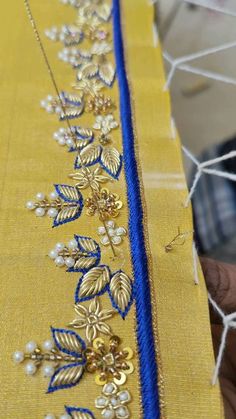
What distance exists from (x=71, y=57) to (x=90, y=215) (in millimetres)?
299

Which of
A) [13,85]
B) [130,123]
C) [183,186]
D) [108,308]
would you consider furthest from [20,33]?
[108,308]

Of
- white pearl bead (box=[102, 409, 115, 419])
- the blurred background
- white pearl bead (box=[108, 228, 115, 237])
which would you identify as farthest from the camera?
the blurred background

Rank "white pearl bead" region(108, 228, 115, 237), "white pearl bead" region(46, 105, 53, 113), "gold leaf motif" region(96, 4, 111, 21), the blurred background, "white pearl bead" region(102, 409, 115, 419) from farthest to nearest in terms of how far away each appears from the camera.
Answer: the blurred background → "gold leaf motif" region(96, 4, 111, 21) → "white pearl bead" region(46, 105, 53, 113) → "white pearl bead" region(108, 228, 115, 237) → "white pearl bead" region(102, 409, 115, 419)

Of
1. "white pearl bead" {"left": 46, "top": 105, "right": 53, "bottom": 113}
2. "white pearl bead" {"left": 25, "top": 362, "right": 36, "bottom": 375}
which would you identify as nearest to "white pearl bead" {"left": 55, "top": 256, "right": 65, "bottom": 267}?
"white pearl bead" {"left": 25, "top": 362, "right": 36, "bottom": 375}

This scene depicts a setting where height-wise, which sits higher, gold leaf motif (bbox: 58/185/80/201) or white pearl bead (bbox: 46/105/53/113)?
white pearl bead (bbox: 46/105/53/113)

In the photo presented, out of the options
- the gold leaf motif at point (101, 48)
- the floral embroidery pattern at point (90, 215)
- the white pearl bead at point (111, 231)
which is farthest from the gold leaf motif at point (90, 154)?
the gold leaf motif at point (101, 48)

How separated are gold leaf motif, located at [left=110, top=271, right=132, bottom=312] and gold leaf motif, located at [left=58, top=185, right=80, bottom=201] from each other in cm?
11

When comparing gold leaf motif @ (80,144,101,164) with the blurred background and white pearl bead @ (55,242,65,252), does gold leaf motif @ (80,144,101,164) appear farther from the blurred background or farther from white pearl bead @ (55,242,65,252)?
the blurred background

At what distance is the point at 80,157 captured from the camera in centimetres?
56

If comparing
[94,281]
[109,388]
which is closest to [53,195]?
[94,281]

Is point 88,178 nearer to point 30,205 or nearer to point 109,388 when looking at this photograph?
point 30,205

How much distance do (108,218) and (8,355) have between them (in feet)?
0.58

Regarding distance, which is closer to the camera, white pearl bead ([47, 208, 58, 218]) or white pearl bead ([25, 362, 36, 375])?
white pearl bead ([25, 362, 36, 375])

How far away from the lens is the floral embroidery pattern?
0.42 m
